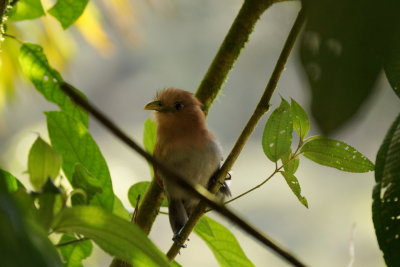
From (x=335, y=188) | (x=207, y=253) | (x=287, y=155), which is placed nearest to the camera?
(x=287, y=155)

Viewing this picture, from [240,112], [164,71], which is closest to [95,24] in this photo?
[240,112]

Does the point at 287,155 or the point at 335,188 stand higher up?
the point at 335,188

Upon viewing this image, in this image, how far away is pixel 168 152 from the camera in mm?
1896

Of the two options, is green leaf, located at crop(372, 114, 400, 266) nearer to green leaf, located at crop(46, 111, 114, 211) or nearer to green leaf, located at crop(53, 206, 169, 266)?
green leaf, located at crop(53, 206, 169, 266)

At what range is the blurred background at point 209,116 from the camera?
2.35m

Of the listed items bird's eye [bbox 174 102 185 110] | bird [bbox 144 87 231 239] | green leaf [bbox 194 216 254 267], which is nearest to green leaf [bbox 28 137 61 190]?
green leaf [bbox 194 216 254 267]

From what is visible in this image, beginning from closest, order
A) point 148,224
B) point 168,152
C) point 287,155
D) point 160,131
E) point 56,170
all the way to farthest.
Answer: point 56,170 < point 287,155 < point 148,224 < point 168,152 < point 160,131

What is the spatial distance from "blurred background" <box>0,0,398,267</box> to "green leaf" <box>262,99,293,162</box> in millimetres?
207

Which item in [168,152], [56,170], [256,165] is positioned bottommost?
[56,170]

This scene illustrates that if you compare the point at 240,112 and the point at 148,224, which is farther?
the point at 240,112

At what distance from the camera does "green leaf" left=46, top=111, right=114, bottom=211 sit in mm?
913

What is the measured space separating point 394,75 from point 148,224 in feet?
2.34

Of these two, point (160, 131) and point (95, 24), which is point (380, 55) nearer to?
point (160, 131)

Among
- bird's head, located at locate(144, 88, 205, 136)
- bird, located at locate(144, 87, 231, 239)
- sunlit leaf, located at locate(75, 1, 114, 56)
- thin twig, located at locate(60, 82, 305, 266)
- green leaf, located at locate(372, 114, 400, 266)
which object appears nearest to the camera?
thin twig, located at locate(60, 82, 305, 266)
